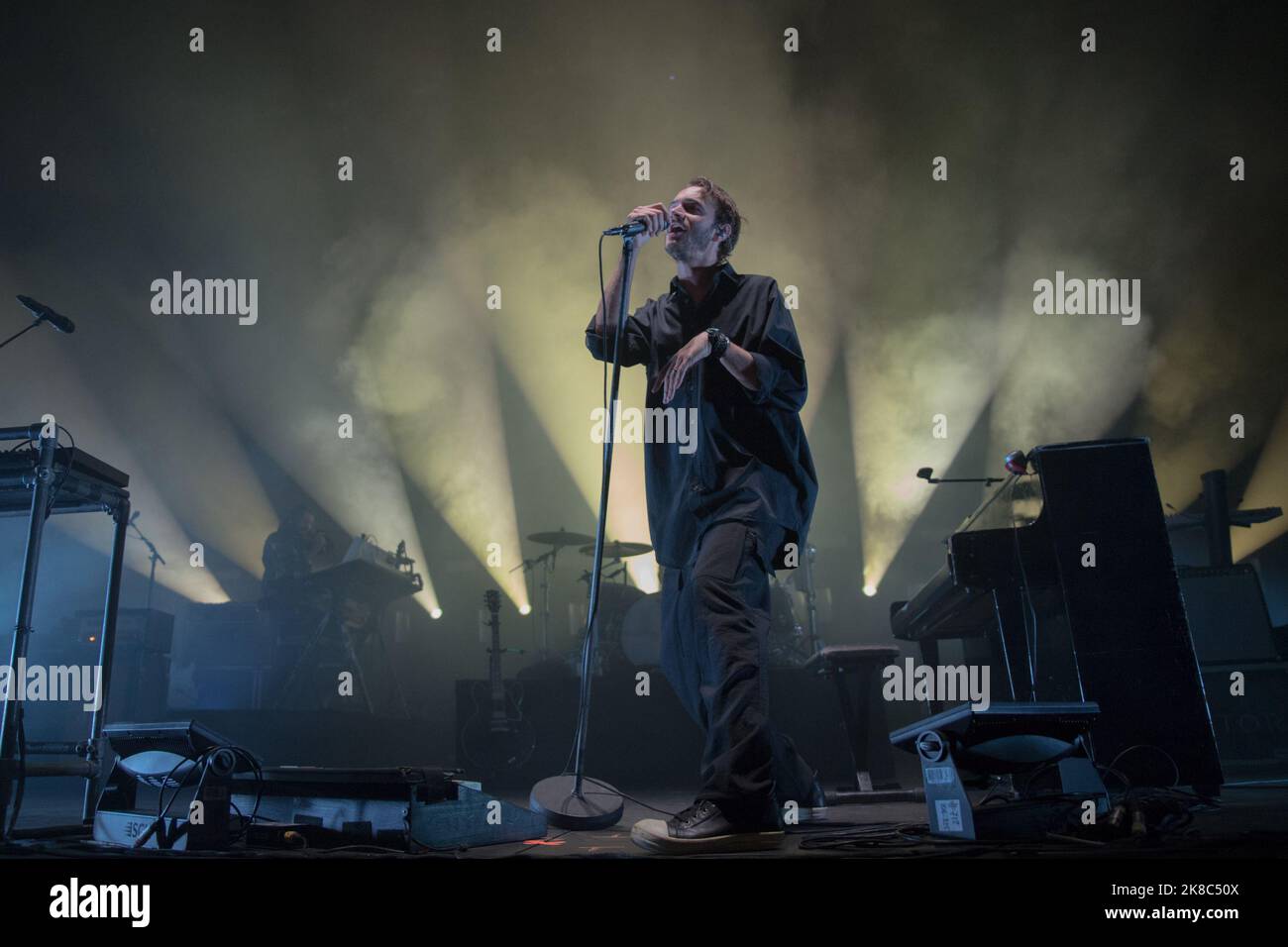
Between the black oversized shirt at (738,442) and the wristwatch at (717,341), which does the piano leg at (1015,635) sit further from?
the wristwatch at (717,341)

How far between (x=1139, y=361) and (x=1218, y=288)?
2.51ft

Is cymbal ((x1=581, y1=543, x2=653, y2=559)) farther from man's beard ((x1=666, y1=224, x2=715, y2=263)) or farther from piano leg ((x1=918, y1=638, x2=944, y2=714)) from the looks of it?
man's beard ((x1=666, y1=224, x2=715, y2=263))

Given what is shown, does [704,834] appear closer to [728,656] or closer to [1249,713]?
[728,656]

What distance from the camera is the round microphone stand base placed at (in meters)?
2.61

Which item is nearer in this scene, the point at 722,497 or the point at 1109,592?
the point at 722,497

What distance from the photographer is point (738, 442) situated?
2.48 m

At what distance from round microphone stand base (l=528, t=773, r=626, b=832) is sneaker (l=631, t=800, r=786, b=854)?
1.98 ft

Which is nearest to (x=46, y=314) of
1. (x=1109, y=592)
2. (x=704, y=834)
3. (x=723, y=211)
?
(x=723, y=211)

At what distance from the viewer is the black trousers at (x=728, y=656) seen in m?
2.07

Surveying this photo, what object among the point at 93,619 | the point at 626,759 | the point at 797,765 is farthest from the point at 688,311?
the point at 93,619

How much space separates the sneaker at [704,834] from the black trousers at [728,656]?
0.08ft

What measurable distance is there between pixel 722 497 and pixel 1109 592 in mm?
1808

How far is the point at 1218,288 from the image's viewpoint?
685 centimetres

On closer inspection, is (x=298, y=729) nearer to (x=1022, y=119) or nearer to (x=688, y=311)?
(x=688, y=311)
